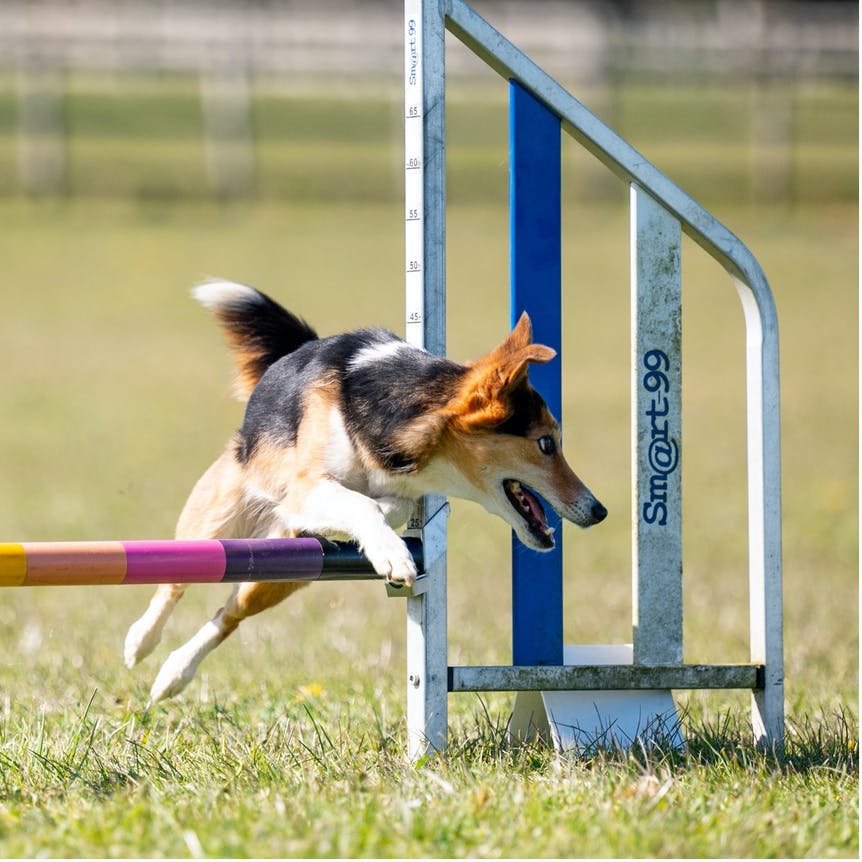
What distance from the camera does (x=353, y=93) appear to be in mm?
26547

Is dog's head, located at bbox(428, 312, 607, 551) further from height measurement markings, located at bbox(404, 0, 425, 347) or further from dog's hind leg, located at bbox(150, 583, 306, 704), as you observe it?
dog's hind leg, located at bbox(150, 583, 306, 704)

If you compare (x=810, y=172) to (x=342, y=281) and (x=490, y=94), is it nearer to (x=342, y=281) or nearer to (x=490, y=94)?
(x=490, y=94)

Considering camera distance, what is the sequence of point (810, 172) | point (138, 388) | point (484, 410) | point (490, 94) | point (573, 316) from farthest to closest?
point (490, 94) → point (810, 172) → point (573, 316) → point (138, 388) → point (484, 410)

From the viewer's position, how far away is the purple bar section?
354cm

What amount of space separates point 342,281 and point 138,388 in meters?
4.67

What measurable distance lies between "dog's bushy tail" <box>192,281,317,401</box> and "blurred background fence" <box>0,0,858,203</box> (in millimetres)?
17821

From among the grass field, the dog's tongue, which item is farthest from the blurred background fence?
the dog's tongue

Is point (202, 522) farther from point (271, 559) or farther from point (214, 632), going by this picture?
point (271, 559)

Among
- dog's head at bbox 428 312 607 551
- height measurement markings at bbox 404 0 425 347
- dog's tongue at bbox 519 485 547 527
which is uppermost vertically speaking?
height measurement markings at bbox 404 0 425 347

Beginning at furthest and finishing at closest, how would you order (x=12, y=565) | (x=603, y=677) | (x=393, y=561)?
(x=603, y=677) < (x=393, y=561) < (x=12, y=565)

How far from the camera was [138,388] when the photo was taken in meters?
14.1

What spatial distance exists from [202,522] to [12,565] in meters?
1.54

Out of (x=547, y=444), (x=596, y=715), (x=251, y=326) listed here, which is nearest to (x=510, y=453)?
(x=547, y=444)

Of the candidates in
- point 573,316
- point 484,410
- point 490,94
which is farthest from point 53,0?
point 484,410
